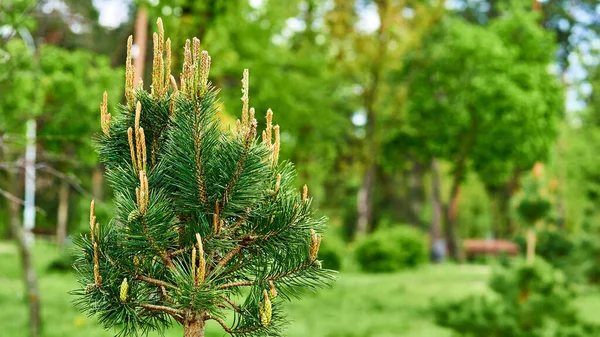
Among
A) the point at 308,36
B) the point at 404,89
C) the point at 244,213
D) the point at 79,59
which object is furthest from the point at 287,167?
the point at 308,36

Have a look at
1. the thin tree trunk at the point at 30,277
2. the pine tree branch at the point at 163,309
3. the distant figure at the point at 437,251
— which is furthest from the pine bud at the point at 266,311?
the distant figure at the point at 437,251

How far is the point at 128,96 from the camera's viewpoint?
3.73 meters

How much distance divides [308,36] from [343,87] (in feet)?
9.62

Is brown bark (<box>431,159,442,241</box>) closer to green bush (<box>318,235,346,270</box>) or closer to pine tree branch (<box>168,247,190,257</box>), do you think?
green bush (<box>318,235,346,270</box>)

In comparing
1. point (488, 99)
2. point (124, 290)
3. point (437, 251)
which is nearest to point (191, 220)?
point (124, 290)

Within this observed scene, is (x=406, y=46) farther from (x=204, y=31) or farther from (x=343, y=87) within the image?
(x=204, y=31)

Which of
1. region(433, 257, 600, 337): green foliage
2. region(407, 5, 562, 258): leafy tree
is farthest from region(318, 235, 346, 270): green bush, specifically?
region(433, 257, 600, 337): green foliage

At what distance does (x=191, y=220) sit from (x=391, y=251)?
2204 cm

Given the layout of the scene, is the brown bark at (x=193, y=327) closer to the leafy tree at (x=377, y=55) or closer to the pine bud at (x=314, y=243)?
the pine bud at (x=314, y=243)

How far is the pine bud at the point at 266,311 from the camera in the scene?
3.58 m

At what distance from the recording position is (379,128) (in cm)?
2827

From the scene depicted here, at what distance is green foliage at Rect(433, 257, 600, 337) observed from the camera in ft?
43.8

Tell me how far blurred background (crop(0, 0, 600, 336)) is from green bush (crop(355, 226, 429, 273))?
64 mm

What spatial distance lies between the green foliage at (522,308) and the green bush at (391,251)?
36.1 feet
